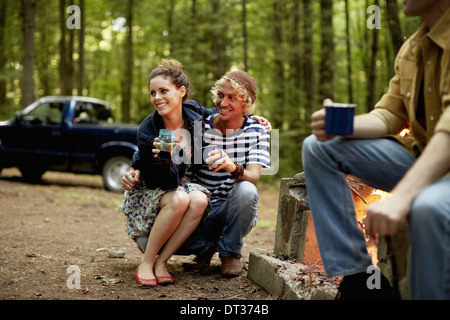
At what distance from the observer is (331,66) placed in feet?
37.5

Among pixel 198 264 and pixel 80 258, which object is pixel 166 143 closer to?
pixel 198 264

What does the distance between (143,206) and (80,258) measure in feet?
3.59

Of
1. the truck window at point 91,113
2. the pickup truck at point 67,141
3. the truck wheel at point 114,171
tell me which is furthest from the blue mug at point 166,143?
the truck window at point 91,113

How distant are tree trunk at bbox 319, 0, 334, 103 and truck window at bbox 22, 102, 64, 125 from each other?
6317mm

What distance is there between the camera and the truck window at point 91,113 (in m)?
9.88

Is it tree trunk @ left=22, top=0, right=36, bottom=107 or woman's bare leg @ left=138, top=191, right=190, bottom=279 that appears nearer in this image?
woman's bare leg @ left=138, top=191, right=190, bottom=279

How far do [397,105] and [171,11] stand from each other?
17354 mm

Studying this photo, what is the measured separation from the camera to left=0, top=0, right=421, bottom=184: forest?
11.5m

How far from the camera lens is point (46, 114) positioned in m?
9.93

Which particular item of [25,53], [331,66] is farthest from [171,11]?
[331,66]

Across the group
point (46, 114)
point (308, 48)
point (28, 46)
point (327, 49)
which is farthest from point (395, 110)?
point (28, 46)

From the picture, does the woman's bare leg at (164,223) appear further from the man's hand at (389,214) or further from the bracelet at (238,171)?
the man's hand at (389,214)

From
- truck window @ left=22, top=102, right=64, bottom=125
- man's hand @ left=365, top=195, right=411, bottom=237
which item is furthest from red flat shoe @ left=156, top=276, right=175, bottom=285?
truck window @ left=22, top=102, right=64, bottom=125

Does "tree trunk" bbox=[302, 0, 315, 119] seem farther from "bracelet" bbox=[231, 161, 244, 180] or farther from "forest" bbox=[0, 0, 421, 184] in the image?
"bracelet" bbox=[231, 161, 244, 180]
